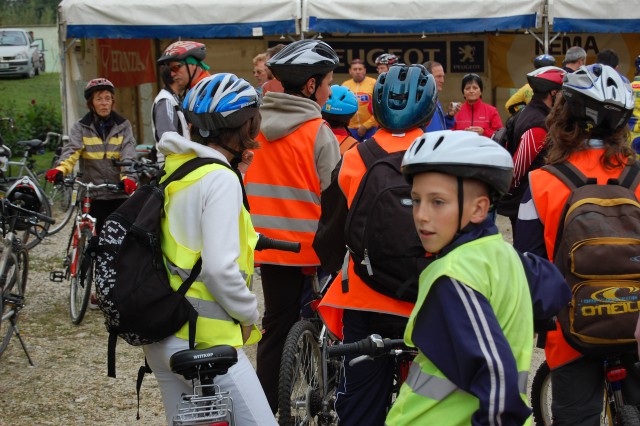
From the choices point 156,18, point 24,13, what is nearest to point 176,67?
point 156,18

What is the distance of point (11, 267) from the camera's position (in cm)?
703

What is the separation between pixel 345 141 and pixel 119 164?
269cm

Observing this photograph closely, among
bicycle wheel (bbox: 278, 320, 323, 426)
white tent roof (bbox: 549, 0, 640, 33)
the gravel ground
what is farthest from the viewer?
white tent roof (bbox: 549, 0, 640, 33)

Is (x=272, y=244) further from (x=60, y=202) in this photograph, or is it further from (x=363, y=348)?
(x=60, y=202)

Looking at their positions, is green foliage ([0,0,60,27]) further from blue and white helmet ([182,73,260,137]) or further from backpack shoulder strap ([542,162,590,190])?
backpack shoulder strap ([542,162,590,190])

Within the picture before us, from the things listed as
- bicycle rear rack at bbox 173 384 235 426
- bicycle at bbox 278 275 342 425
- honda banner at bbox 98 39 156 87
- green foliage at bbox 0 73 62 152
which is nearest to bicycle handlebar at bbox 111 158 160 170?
A: bicycle at bbox 278 275 342 425

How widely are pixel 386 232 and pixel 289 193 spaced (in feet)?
5.19

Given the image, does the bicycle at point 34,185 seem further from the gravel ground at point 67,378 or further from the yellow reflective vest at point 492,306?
the yellow reflective vest at point 492,306

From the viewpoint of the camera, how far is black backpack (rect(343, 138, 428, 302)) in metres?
3.71

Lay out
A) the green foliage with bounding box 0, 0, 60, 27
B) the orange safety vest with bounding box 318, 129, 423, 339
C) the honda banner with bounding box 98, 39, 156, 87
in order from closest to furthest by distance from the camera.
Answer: the orange safety vest with bounding box 318, 129, 423, 339, the honda banner with bounding box 98, 39, 156, 87, the green foliage with bounding box 0, 0, 60, 27

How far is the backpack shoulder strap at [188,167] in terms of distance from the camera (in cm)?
336

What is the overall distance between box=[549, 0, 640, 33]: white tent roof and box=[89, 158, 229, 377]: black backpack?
10374 mm

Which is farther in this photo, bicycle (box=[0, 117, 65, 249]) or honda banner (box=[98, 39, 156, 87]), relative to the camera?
honda banner (box=[98, 39, 156, 87])

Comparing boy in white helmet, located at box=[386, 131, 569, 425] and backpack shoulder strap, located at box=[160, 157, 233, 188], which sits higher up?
backpack shoulder strap, located at box=[160, 157, 233, 188]
